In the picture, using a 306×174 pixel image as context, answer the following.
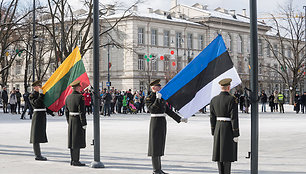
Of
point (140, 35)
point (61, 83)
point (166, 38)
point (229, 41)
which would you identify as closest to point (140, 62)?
point (140, 35)

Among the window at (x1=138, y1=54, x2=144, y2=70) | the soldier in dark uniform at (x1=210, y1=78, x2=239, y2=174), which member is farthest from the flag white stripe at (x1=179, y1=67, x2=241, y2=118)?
the window at (x1=138, y1=54, x2=144, y2=70)

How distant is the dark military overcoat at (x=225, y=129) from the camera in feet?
27.6

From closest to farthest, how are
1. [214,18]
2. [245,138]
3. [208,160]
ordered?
1. [208,160]
2. [245,138]
3. [214,18]

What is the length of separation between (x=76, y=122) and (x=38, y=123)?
149 centimetres

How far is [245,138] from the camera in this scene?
55.3 feet

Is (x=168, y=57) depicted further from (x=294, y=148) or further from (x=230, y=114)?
(x=230, y=114)

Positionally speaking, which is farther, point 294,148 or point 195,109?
point 294,148

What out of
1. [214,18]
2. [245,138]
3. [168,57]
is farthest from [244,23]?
[245,138]

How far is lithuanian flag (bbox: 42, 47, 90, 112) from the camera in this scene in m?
11.9

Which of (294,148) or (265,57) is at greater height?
(265,57)

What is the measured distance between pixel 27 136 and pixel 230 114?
36.3 feet

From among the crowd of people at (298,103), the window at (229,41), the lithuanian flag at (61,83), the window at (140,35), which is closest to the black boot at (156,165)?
the lithuanian flag at (61,83)

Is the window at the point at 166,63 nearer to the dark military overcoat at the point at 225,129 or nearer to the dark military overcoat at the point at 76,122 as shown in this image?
the dark military overcoat at the point at 76,122

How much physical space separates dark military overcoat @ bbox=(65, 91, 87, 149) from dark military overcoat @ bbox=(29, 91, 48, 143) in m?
1.28
